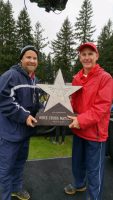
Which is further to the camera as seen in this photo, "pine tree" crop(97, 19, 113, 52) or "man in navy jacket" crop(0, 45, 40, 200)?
"pine tree" crop(97, 19, 113, 52)

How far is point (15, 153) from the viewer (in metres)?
2.99

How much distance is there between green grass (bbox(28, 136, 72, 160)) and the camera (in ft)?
19.1

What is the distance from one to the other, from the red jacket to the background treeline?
96.5 ft

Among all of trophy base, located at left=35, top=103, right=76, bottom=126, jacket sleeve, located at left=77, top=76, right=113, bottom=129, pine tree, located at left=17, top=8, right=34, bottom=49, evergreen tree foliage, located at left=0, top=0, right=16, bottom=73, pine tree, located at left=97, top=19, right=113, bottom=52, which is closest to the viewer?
jacket sleeve, located at left=77, top=76, right=113, bottom=129

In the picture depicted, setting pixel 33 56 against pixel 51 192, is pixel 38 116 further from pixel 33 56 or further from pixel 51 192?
pixel 51 192

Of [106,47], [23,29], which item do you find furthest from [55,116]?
[106,47]

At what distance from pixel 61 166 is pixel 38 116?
1.62m

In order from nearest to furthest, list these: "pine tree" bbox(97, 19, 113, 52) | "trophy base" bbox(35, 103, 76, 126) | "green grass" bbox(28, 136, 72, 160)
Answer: "trophy base" bbox(35, 103, 76, 126)
"green grass" bbox(28, 136, 72, 160)
"pine tree" bbox(97, 19, 113, 52)

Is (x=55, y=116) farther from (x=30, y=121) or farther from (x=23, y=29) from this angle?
(x=23, y=29)

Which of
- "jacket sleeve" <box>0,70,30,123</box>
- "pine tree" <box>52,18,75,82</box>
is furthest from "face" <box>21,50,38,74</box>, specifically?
"pine tree" <box>52,18,75,82</box>

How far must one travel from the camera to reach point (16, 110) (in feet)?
9.19

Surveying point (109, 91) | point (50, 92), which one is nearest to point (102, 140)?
point (109, 91)

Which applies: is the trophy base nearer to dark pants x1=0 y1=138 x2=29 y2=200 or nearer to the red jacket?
the red jacket

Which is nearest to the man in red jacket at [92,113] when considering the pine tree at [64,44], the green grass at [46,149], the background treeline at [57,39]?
the green grass at [46,149]
